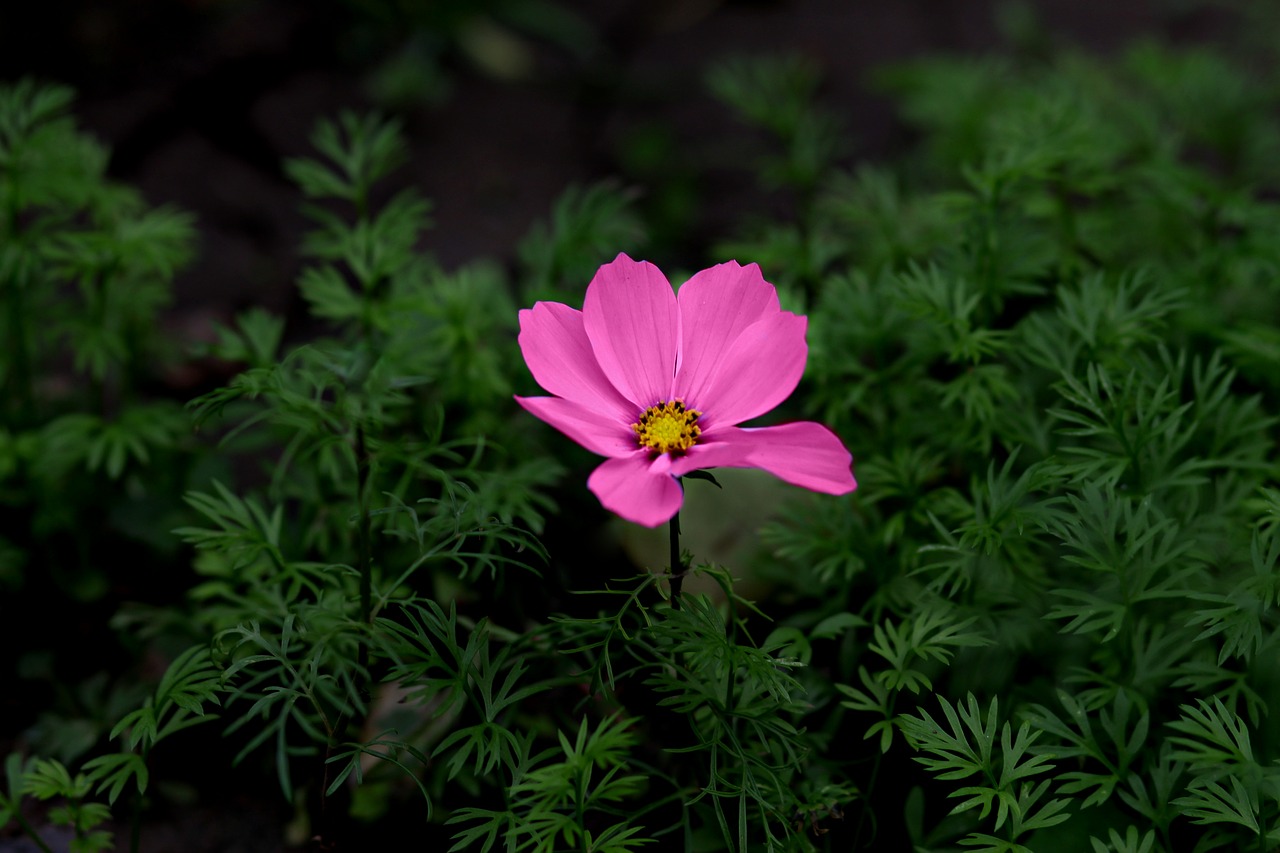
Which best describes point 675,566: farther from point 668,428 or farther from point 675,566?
point 668,428

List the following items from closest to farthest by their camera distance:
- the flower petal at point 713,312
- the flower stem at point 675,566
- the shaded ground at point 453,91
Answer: the flower stem at point 675,566, the flower petal at point 713,312, the shaded ground at point 453,91

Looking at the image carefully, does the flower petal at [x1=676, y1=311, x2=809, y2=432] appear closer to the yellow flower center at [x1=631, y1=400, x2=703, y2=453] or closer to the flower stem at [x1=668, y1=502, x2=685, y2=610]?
the yellow flower center at [x1=631, y1=400, x2=703, y2=453]

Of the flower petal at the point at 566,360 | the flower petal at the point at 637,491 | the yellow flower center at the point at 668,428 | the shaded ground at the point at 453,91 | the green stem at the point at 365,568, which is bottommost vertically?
the green stem at the point at 365,568

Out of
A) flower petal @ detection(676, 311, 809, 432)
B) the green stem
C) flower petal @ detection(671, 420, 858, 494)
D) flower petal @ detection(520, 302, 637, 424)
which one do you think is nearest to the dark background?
the green stem

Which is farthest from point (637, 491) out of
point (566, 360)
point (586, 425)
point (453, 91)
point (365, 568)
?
point (453, 91)

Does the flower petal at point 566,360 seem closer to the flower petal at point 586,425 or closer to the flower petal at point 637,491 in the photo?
the flower petal at point 586,425

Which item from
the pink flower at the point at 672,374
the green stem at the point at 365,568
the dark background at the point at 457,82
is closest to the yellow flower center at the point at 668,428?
the pink flower at the point at 672,374

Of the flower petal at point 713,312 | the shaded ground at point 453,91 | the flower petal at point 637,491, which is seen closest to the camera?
the flower petal at point 637,491
